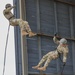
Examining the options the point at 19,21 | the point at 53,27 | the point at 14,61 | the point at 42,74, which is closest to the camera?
the point at 19,21

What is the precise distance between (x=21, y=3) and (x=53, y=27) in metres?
1.14

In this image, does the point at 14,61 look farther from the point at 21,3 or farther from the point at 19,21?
the point at 19,21

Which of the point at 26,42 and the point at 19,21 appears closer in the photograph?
the point at 19,21

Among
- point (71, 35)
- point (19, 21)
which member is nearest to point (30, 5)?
point (71, 35)

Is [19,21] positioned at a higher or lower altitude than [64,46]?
higher

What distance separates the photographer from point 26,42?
7.09 metres

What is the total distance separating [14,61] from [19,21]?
1.81 metres

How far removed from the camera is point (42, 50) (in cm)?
747

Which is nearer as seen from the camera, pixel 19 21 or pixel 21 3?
pixel 19 21

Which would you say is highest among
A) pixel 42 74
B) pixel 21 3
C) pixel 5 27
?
pixel 21 3

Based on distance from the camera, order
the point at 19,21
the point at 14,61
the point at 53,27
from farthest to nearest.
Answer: the point at 53,27, the point at 14,61, the point at 19,21

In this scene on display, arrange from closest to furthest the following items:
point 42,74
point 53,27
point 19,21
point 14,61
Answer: point 19,21 → point 14,61 → point 42,74 → point 53,27

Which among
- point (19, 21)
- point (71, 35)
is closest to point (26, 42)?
point (71, 35)

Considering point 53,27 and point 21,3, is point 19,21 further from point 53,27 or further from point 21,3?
point 53,27
